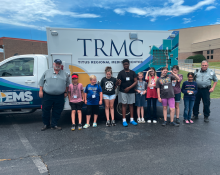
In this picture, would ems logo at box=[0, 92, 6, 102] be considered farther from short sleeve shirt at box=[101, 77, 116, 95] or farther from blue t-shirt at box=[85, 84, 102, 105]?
short sleeve shirt at box=[101, 77, 116, 95]

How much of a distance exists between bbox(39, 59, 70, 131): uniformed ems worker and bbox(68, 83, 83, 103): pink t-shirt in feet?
0.49

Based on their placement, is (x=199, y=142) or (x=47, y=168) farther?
(x=199, y=142)

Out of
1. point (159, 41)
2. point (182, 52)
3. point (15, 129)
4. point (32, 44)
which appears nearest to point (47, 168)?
point (15, 129)

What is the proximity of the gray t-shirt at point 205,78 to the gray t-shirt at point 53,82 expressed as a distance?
4.00m

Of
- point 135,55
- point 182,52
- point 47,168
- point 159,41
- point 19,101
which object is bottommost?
point 47,168

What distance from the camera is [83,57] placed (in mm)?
5184

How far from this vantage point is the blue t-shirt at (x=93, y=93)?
5.02 metres

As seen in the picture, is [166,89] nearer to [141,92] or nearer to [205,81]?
[141,92]

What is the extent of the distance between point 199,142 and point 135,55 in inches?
114

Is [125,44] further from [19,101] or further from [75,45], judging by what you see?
[19,101]

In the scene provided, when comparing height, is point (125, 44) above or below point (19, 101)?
above

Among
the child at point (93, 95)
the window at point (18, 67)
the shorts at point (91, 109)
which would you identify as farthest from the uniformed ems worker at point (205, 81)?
the window at point (18, 67)

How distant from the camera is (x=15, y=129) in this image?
16.4 ft

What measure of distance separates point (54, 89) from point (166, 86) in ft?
10.0
